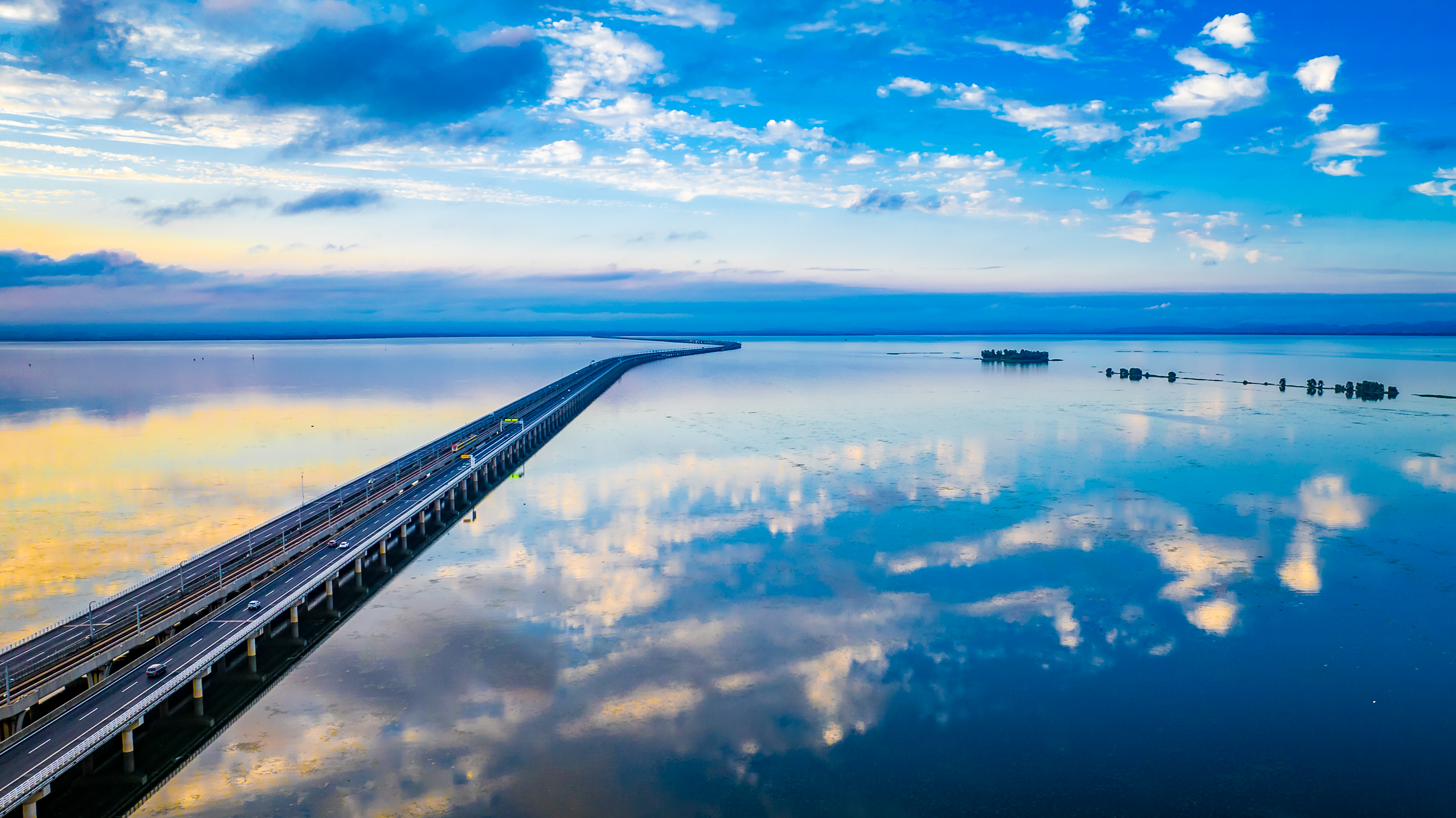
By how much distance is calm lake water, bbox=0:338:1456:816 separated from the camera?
23172 millimetres

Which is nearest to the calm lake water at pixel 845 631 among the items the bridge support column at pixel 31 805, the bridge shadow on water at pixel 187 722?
the bridge shadow on water at pixel 187 722

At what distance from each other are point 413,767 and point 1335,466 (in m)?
73.3


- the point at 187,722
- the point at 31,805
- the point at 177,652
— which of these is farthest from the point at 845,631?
the point at 31,805

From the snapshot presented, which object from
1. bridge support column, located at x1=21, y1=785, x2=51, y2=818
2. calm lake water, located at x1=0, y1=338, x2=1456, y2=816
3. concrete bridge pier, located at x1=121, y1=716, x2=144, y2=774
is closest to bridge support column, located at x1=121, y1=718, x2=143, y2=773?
concrete bridge pier, located at x1=121, y1=716, x2=144, y2=774

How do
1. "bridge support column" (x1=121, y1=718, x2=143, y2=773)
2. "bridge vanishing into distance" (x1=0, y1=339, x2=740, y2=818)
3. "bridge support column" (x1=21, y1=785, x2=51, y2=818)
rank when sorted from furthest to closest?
"bridge support column" (x1=121, y1=718, x2=143, y2=773) → "bridge vanishing into distance" (x1=0, y1=339, x2=740, y2=818) → "bridge support column" (x1=21, y1=785, x2=51, y2=818)

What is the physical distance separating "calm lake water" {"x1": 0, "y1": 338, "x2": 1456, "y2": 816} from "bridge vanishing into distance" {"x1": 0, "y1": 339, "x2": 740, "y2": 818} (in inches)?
60.8

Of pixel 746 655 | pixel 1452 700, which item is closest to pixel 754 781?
pixel 746 655

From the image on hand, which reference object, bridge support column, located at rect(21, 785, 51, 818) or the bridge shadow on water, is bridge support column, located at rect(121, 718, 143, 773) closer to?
the bridge shadow on water

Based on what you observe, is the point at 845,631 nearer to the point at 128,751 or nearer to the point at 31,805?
the point at 128,751

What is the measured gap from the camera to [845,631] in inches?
1316

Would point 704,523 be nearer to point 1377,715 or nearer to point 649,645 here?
point 649,645

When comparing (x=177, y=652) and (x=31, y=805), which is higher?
(x=177, y=652)

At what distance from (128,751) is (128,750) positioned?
0.04ft

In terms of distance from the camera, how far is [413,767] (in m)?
23.6
